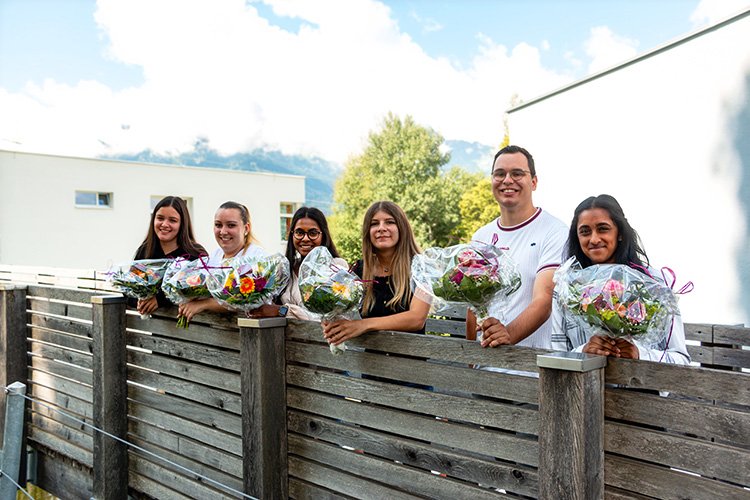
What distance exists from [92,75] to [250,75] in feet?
145

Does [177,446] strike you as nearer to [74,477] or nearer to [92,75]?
[74,477]

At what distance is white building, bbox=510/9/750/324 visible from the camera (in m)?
7.60

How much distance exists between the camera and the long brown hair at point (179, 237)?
4176 millimetres

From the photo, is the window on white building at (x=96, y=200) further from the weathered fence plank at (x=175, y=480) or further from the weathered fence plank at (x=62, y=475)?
the weathered fence plank at (x=175, y=480)

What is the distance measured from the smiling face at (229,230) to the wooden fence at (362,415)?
0.54 metres

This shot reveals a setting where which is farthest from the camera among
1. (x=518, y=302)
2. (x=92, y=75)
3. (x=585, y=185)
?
(x=92, y=75)

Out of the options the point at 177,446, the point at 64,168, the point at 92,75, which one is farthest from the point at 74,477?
the point at 92,75

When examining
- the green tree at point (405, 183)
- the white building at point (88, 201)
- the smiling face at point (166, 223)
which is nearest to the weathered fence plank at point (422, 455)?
the smiling face at point (166, 223)

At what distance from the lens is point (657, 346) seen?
223 cm

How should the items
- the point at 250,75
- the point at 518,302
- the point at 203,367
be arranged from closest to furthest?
the point at 518,302, the point at 203,367, the point at 250,75

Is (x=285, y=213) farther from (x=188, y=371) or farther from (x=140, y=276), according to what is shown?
(x=188, y=371)

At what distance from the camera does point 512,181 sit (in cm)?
295

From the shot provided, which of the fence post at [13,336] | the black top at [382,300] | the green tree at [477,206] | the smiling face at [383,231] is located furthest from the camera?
the green tree at [477,206]

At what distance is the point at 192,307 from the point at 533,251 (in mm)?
1708
